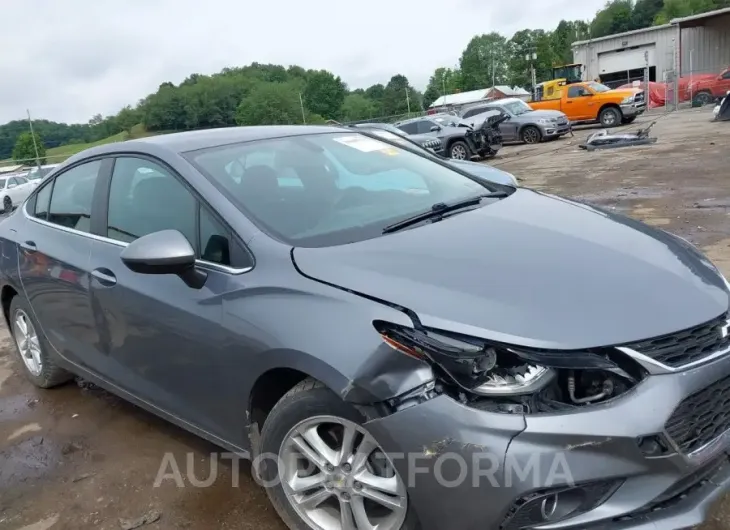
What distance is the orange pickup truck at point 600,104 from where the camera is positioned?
77.0ft

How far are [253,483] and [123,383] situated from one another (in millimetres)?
830

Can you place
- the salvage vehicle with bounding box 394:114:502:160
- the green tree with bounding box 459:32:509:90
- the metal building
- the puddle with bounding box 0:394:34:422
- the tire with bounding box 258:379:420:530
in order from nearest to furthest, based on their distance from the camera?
the tire with bounding box 258:379:420:530 → the puddle with bounding box 0:394:34:422 → the salvage vehicle with bounding box 394:114:502:160 → the metal building → the green tree with bounding box 459:32:509:90

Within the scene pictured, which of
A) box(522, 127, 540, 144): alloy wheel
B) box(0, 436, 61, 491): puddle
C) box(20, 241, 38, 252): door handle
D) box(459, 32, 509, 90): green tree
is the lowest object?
box(0, 436, 61, 491): puddle

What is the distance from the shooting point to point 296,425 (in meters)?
2.32

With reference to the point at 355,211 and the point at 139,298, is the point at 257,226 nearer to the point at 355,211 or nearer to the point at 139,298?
the point at 355,211

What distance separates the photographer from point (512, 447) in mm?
1857

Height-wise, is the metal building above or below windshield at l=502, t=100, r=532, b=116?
above

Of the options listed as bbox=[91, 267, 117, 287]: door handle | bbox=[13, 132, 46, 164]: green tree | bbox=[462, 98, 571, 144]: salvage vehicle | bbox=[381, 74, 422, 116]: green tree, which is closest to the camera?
bbox=[91, 267, 117, 287]: door handle

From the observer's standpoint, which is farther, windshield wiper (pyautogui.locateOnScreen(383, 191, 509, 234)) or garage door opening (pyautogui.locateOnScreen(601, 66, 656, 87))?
garage door opening (pyautogui.locateOnScreen(601, 66, 656, 87))

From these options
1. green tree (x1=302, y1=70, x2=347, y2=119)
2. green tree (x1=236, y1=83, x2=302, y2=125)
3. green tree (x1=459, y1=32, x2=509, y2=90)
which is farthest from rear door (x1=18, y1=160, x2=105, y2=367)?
green tree (x1=459, y1=32, x2=509, y2=90)

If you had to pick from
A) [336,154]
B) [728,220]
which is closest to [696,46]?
[728,220]

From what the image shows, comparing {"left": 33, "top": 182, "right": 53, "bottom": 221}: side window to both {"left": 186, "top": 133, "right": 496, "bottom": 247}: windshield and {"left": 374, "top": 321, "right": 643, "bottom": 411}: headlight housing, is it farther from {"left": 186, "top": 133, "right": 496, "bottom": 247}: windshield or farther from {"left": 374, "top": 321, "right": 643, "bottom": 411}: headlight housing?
{"left": 374, "top": 321, "right": 643, "bottom": 411}: headlight housing

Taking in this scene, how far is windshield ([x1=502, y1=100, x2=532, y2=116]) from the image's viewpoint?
22.2 metres

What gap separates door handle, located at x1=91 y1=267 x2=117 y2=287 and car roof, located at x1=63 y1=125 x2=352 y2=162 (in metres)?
0.61
